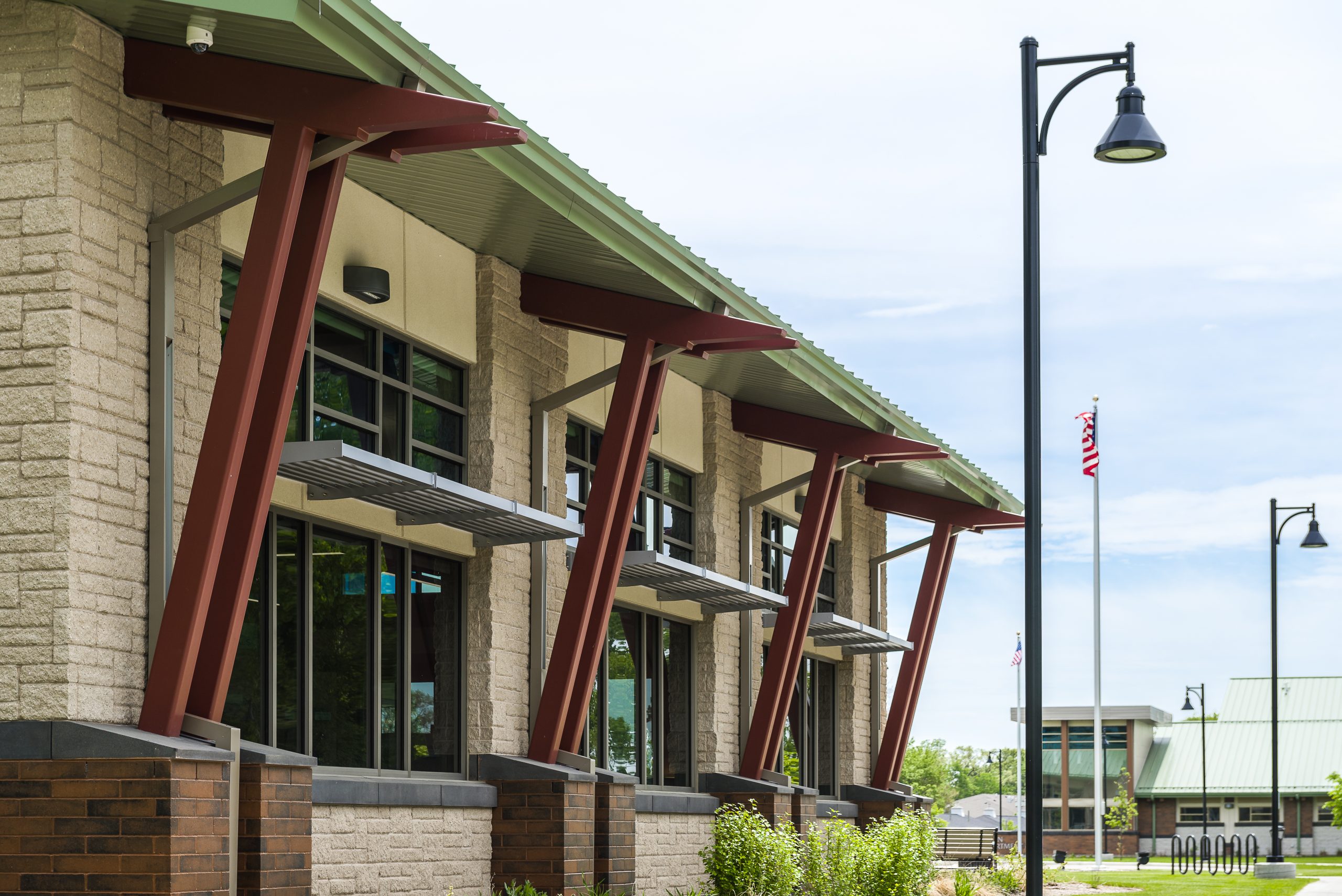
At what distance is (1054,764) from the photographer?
75.2 metres

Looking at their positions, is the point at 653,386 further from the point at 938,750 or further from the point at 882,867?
the point at 938,750

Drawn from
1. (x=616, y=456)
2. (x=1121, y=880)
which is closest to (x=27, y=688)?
(x=616, y=456)

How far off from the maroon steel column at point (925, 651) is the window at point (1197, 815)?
49.6 meters

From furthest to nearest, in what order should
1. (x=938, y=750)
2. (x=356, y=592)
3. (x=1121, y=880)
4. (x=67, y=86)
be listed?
(x=938, y=750)
(x=1121, y=880)
(x=356, y=592)
(x=67, y=86)

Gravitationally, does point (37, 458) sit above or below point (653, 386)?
below

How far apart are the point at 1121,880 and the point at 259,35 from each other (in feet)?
101

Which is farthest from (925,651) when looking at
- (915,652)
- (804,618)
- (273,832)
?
(273,832)

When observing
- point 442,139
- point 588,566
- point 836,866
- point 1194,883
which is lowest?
point 1194,883

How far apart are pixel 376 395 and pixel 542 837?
440cm

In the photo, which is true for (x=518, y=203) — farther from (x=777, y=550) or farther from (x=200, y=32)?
(x=777, y=550)

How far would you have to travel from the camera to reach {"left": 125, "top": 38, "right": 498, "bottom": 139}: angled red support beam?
10.5 meters

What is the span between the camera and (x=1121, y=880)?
117 ft

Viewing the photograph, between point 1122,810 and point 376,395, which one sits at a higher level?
point 376,395

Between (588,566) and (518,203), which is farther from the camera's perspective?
(588,566)
